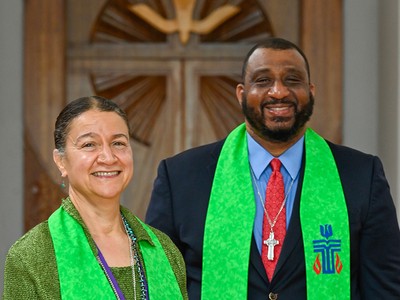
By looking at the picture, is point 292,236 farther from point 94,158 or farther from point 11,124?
point 11,124

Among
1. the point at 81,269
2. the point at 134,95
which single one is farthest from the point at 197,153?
the point at 134,95

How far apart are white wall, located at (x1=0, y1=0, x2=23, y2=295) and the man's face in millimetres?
1835

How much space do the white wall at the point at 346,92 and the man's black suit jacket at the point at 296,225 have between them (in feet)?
4.43

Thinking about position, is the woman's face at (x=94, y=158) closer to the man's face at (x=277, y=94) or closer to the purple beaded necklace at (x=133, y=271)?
the purple beaded necklace at (x=133, y=271)

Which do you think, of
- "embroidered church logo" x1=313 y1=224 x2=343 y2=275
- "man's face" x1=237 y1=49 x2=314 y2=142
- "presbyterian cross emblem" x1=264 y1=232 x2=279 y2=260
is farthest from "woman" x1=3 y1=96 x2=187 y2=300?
"embroidered church logo" x1=313 y1=224 x2=343 y2=275

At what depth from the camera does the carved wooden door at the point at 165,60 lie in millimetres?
5359

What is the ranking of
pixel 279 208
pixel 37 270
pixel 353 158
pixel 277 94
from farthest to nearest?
pixel 353 158 < pixel 279 208 < pixel 277 94 < pixel 37 270

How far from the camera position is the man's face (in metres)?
3.65

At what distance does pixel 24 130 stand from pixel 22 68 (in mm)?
282

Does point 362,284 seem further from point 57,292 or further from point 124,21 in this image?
point 124,21

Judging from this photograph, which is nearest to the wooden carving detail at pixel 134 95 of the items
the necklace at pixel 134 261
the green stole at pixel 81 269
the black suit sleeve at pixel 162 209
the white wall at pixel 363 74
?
the white wall at pixel 363 74

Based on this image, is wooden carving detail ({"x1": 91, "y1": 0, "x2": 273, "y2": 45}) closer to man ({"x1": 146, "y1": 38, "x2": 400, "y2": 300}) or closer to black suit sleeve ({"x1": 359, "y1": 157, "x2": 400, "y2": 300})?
man ({"x1": 146, "y1": 38, "x2": 400, "y2": 300})

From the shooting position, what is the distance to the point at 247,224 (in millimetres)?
3773

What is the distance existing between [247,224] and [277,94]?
1.47 feet
